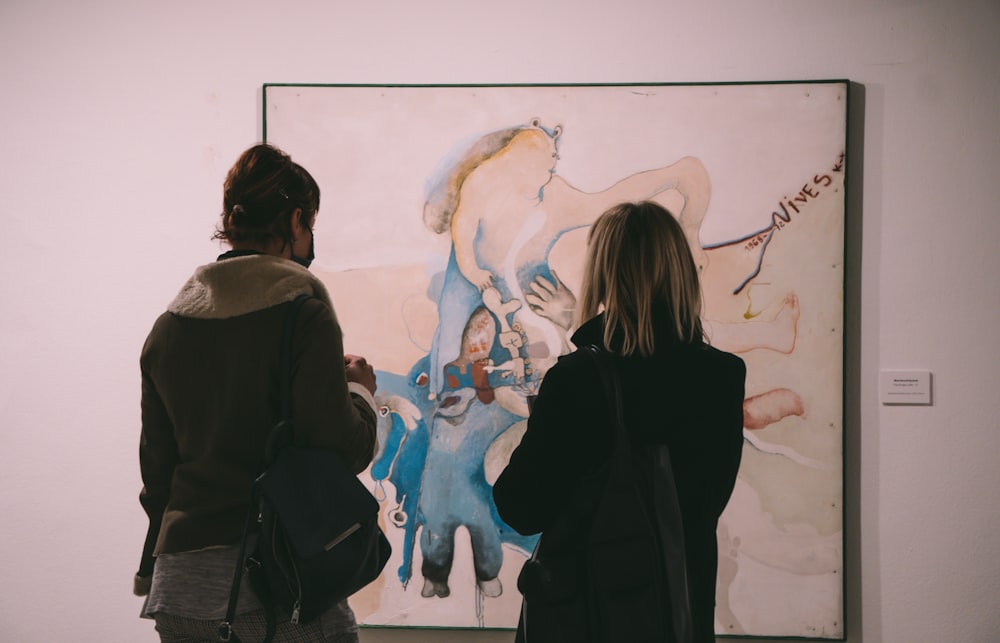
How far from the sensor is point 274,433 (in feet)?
3.29

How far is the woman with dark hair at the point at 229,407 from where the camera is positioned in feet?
3.35

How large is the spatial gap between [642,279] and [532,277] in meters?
0.76

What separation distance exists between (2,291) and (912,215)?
2.41 metres

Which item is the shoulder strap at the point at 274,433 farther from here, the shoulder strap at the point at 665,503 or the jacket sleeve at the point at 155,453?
the shoulder strap at the point at 665,503

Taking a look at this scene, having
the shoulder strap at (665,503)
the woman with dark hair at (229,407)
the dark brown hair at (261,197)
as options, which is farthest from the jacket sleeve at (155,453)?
the shoulder strap at (665,503)

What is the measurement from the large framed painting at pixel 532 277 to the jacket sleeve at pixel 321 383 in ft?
2.55

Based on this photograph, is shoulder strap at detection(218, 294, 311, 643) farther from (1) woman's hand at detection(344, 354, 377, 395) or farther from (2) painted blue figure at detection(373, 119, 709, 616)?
(2) painted blue figure at detection(373, 119, 709, 616)

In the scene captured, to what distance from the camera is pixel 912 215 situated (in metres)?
1.81

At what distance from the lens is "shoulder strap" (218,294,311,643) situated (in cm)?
99

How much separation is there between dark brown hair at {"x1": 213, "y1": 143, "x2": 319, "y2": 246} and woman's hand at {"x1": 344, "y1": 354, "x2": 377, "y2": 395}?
218 mm

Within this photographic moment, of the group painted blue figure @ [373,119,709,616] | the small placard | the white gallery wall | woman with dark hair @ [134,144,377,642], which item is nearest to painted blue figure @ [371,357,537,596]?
painted blue figure @ [373,119,709,616]

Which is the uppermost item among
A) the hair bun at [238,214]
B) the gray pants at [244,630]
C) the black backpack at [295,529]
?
the hair bun at [238,214]

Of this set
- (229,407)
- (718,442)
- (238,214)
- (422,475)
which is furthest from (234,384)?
(422,475)

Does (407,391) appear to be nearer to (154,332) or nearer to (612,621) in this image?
(154,332)
